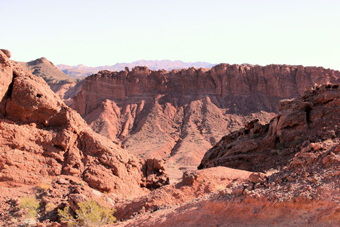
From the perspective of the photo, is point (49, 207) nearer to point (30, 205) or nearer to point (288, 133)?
point (30, 205)

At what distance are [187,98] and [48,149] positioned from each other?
54.5 m

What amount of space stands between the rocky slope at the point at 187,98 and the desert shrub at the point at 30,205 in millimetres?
47252

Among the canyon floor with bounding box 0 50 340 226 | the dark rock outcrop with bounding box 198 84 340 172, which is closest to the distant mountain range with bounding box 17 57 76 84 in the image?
the dark rock outcrop with bounding box 198 84 340 172

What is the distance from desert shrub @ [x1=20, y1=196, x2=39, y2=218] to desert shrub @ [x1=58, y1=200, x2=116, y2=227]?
88 cm

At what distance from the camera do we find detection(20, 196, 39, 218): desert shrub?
40.4ft

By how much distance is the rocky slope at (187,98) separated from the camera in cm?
6334

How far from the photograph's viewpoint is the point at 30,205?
41.1ft

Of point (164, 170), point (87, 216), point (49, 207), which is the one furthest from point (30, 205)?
point (164, 170)

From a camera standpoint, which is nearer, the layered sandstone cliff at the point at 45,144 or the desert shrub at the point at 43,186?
the desert shrub at the point at 43,186

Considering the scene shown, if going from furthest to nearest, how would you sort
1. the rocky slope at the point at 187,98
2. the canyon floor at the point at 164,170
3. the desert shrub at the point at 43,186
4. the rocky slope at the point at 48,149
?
the rocky slope at the point at 187,98 < the rocky slope at the point at 48,149 < the desert shrub at the point at 43,186 < the canyon floor at the point at 164,170

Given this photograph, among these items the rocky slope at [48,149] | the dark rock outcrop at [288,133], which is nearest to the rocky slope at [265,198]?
the rocky slope at [48,149]

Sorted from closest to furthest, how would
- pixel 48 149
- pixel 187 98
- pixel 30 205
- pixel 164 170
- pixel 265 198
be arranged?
pixel 265 198, pixel 30 205, pixel 48 149, pixel 164 170, pixel 187 98

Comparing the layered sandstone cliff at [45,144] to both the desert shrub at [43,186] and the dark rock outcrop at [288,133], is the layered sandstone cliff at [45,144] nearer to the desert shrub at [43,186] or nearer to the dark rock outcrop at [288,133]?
the desert shrub at [43,186]

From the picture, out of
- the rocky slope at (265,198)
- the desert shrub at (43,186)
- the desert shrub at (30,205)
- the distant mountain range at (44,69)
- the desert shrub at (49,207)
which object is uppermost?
the distant mountain range at (44,69)
